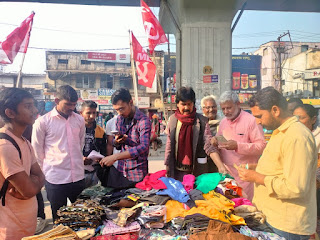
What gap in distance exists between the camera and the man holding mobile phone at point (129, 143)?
7.71ft

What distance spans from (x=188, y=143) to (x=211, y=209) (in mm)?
Answer: 1134

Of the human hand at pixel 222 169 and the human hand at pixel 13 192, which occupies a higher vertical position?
the human hand at pixel 13 192

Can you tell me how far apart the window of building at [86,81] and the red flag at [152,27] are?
23.1 meters

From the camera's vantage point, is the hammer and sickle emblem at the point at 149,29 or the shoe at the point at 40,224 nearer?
the shoe at the point at 40,224

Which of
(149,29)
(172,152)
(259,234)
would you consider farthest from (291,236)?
(149,29)

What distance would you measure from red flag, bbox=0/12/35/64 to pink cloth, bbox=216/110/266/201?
180 inches

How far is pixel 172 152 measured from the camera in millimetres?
2789

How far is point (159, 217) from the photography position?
1.68 meters

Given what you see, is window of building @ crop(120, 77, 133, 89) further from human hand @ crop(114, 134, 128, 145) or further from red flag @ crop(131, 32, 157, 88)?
human hand @ crop(114, 134, 128, 145)

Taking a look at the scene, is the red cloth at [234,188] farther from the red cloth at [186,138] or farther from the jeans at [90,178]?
the jeans at [90,178]

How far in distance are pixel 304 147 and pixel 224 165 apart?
4.33ft

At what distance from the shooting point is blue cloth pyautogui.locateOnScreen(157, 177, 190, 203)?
1805 mm

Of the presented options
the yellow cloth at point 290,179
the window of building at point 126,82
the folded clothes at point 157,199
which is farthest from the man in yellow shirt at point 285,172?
the window of building at point 126,82

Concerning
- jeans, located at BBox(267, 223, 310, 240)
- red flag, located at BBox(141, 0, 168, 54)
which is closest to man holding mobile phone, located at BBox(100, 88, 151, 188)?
jeans, located at BBox(267, 223, 310, 240)
